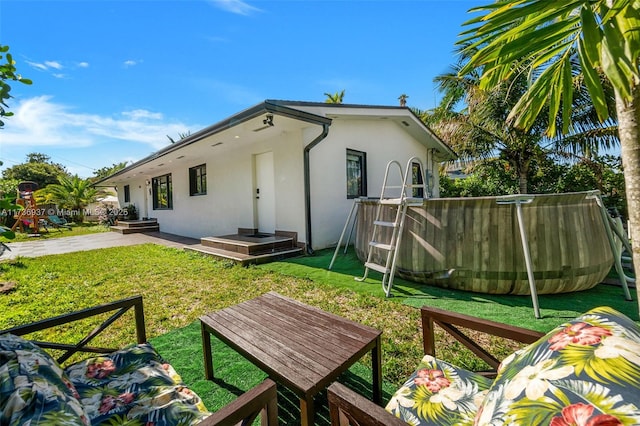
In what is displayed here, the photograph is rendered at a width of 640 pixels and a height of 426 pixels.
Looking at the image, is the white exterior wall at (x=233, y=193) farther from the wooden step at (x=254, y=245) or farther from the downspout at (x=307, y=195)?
the wooden step at (x=254, y=245)

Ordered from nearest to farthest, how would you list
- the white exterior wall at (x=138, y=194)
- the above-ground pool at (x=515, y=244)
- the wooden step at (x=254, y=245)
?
the above-ground pool at (x=515, y=244)
the wooden step at (x=254, y=245)
the white exterior wall at (x=138, y=194)

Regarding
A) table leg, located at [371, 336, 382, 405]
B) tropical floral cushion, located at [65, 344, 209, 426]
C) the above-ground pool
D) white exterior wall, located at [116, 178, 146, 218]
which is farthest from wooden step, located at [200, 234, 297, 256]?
white exterior wall, located at [116, 178, 146, 218]

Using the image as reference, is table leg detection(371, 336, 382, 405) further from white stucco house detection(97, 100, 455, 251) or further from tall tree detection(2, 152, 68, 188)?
tall tree detection(2, 152, 68, 188)

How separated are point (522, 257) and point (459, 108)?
34.0 ft

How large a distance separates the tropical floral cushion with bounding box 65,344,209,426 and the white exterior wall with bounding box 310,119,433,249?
5.25m

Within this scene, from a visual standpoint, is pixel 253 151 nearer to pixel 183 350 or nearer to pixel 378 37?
pixel 378 37

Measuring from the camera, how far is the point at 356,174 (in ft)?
26.3

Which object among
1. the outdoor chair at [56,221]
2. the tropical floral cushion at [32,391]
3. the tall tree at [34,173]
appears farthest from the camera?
A: the tall tree at [34,173]

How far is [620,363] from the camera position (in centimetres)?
70

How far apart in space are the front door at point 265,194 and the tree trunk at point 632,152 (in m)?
6.76

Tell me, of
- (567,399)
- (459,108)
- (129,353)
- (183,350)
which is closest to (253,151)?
(183,350)

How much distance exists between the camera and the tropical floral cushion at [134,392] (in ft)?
4.05

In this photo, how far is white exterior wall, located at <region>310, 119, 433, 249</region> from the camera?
686 centimetres

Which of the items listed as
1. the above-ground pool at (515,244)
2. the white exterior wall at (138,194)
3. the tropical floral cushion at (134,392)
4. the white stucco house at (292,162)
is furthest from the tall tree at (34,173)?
the above-ground pool at (515,244)
